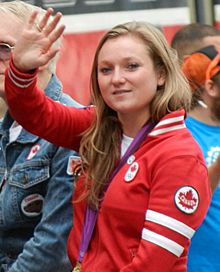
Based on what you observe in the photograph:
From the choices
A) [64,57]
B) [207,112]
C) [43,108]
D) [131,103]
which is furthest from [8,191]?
[64,57]

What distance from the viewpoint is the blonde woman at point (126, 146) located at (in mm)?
2582

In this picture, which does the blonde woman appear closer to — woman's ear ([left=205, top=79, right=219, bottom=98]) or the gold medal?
the gold medal

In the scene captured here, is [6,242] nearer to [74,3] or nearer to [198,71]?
[198,71]

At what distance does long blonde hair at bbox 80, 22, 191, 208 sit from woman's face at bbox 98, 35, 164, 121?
29 millimetres

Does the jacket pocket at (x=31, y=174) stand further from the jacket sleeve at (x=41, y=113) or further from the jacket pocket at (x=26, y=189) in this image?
the jacket sleeve at (x=41, y=113)

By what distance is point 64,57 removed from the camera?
6.20 metres

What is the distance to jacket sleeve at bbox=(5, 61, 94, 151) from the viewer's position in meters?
2.84

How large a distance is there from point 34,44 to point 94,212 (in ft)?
1.91

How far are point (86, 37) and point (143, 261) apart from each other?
12.4 ft

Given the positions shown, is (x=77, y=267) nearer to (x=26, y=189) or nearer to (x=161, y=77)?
(x=26, y=189)

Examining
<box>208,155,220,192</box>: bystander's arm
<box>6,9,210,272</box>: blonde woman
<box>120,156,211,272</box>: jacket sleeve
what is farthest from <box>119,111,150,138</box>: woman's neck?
<box>208,155,220,192</box>: bystander's arm

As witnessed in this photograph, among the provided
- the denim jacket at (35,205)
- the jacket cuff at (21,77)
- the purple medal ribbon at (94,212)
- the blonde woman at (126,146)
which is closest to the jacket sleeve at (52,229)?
the denim jacket at (35,205)

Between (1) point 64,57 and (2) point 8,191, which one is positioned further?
(1) point 64,57

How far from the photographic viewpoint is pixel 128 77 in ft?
9.07
